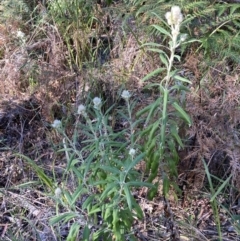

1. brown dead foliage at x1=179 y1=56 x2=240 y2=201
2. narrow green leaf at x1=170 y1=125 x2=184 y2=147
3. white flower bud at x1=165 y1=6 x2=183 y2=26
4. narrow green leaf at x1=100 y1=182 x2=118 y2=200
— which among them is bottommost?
brown dead foliage at x1=179 y1=56 x2=240 y2=201

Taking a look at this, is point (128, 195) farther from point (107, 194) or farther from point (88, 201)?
point (88, 201)

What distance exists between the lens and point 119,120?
11.9ft

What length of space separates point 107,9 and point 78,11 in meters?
0.31

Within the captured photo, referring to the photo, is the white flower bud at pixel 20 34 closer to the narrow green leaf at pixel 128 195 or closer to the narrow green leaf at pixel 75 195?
the narrow green leaf at pixel 75 195

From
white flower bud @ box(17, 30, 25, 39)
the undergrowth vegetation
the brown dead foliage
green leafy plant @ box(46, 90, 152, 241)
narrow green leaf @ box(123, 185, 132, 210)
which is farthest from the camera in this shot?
white flower bud @ box(17, 30, 25, 39)

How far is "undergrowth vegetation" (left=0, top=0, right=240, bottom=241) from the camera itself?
2537mm

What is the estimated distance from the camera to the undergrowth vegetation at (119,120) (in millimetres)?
2537

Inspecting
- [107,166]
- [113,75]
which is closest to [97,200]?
[107,166]

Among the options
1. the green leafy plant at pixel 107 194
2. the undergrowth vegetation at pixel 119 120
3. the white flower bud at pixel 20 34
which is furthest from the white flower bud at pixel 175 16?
the white flower bud at pixel 20 34

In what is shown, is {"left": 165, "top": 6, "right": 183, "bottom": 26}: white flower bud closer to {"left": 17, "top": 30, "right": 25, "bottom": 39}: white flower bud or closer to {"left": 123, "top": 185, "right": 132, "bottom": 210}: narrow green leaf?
{"left": 123, "top": 185, "right": 132, "bottom": 210}: narrow green leaf

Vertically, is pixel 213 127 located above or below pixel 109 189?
below

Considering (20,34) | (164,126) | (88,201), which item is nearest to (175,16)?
(164,126)

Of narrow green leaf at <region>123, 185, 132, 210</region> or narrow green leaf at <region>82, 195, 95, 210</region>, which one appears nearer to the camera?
narrow green leaf at <region>123, 185, 132, 210</region>

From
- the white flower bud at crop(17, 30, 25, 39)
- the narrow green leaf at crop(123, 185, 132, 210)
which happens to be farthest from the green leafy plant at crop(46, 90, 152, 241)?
the white flower bud at crop(17, 30, 25, 39)
